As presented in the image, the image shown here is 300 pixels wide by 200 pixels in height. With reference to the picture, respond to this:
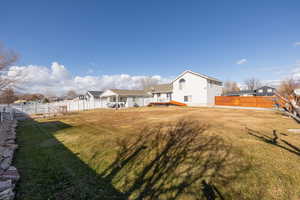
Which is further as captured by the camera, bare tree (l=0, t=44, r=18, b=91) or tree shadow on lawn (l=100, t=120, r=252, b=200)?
bare tree (l=0, t=44, r=18, b=91)

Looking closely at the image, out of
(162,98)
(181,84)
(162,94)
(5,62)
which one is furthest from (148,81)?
(5,62)

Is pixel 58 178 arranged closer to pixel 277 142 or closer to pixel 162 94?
pixel 277 142

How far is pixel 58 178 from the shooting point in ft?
10.2

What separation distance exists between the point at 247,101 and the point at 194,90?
318 inches

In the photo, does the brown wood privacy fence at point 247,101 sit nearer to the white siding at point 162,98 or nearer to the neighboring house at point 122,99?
the white siding at point 162,98

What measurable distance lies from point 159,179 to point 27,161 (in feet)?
13.9

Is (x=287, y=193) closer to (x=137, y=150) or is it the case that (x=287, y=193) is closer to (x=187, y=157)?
(x=187, y=157)

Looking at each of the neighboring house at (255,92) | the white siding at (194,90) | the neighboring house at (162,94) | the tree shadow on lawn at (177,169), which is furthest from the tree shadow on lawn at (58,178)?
the neighboring house at (255,92)

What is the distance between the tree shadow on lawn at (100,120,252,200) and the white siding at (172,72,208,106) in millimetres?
18672

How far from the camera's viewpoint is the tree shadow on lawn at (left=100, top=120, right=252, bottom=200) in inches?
100

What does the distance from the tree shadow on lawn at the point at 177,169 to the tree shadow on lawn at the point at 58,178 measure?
13.3 inches

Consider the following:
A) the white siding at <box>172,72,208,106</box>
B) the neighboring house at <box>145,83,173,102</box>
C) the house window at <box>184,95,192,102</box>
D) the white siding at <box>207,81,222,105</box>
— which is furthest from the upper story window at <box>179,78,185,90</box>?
the white siding at <box>207,81,222,105</box>

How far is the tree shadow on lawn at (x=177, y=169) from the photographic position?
8.35 ft

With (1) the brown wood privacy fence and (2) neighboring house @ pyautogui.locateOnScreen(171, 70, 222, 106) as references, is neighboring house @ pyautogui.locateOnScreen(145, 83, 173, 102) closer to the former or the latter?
(2) neighboring house @ pyautogui.locateOnScreen(171, 70, 222, 106)
